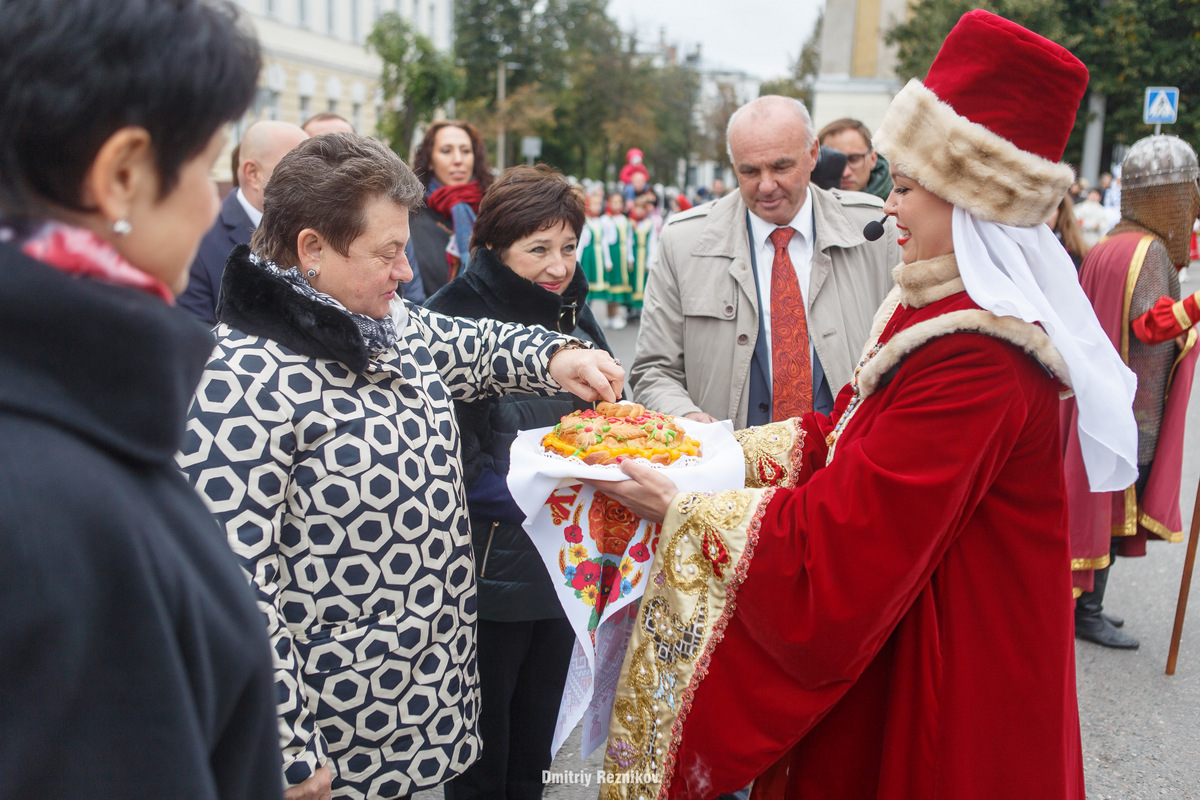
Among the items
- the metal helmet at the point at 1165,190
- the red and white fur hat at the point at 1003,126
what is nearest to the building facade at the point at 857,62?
the metal helmet at the point at 1165,190

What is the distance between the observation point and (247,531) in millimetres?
1785

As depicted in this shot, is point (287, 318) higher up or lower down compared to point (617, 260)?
higher up

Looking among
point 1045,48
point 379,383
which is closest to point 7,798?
point 379,383

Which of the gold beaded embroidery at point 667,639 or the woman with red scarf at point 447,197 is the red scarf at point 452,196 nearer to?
the woman with red scarf at point 447,197

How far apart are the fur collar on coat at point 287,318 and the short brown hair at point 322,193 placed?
110 mm

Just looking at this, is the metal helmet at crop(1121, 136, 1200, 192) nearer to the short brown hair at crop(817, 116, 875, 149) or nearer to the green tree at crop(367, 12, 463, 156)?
the short brown hair at crop(817, 116, 875, 149)

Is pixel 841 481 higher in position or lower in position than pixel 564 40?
lower

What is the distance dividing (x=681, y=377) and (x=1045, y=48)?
2029 mm

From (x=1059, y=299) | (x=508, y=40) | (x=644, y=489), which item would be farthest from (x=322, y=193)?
(x=508, y=40)

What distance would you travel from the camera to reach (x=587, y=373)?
7.98 ft

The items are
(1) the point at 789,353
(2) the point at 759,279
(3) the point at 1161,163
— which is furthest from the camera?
(3) the point at 1161,163

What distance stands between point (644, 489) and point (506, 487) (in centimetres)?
62

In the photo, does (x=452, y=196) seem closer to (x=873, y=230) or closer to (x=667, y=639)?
(x=873, y=230)

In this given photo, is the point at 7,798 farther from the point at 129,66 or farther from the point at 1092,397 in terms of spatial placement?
the point at 1092,397
